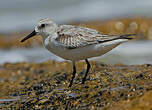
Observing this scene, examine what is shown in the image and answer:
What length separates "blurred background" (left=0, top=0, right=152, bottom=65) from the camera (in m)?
14.0

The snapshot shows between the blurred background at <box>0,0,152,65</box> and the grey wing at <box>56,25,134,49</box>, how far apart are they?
185 inches

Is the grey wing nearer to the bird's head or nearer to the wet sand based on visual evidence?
the bird's head

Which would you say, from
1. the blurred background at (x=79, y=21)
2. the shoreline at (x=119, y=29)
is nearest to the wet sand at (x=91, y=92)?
A: the blurred background at (x=79, y=21)

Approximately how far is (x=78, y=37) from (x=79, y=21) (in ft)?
37.4

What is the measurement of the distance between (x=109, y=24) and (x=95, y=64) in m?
7.17

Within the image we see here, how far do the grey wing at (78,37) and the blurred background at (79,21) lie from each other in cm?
469

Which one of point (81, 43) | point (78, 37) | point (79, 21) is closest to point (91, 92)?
point (81, 43)

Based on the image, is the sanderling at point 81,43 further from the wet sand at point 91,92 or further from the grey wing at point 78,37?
the wet sand at point 91,92

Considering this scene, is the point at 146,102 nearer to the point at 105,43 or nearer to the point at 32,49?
the point at 105,43

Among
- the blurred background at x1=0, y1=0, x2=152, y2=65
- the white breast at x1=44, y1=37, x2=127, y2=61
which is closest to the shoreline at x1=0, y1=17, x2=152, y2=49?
the blurred background at x1=0, y1=0, x2=152, y2=65

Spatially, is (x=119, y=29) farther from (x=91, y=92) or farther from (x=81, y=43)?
(x=91, y=92)

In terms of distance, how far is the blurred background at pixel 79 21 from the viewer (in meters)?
14.0

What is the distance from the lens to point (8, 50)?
52.6ft

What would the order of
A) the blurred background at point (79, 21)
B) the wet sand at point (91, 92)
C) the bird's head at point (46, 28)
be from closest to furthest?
the wet sand at point (91, 92) < the bird's head at point (46, 28) < the blurred background at point (79, 21)
